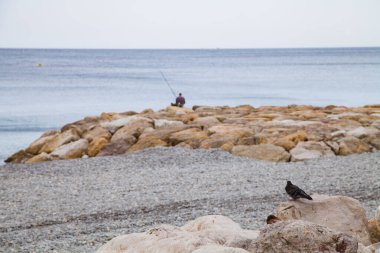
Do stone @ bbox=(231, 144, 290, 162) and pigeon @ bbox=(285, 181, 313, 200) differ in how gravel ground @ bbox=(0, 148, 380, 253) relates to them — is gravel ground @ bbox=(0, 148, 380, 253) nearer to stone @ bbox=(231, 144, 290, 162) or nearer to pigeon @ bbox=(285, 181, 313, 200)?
stone @ bbox=(231, 144, 290, 162)

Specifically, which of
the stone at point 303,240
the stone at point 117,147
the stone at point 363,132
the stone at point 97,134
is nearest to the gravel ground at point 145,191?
the stone at point 117,147

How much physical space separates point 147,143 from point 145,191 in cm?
484

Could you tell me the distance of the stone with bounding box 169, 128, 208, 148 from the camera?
1617 centimetres

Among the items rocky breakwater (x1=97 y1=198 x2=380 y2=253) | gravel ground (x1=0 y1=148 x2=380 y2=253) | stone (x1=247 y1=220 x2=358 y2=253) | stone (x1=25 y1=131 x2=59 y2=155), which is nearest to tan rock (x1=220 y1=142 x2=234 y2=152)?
gravel ground (x1=0 y1=148 x2=380 y2=253)

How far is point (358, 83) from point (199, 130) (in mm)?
45176

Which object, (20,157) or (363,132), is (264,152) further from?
(20,157)

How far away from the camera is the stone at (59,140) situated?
Answer: 1771 centimetres

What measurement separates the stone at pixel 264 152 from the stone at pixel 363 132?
2.51 meters

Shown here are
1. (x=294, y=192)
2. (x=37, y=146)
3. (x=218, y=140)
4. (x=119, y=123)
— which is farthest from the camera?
(x=119, y=123)

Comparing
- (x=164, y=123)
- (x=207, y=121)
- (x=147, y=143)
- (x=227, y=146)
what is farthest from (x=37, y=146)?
(x=227, y=146)

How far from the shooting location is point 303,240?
4.48 m

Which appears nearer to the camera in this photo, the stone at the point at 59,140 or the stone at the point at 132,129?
the stone at the point at 132,129

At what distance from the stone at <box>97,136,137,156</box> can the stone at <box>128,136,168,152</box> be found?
0.20m

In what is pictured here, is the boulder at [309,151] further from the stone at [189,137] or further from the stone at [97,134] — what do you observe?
the stone at [97,134]
